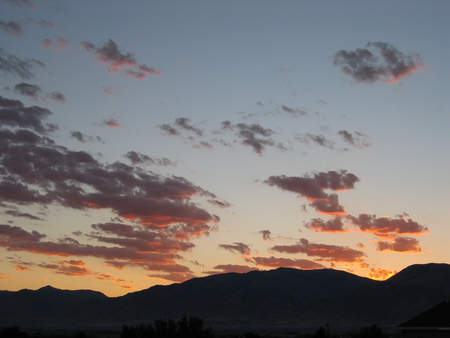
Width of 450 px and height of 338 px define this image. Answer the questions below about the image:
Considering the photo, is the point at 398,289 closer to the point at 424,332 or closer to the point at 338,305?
the point at 338,305

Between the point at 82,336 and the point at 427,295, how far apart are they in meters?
148

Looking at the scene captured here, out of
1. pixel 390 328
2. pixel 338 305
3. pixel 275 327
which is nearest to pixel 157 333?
pixel 390 328

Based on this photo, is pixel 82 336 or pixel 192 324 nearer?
pixel 192 324

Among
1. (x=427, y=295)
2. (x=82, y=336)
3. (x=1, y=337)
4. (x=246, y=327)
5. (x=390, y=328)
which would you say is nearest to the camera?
(x=1, y=337)

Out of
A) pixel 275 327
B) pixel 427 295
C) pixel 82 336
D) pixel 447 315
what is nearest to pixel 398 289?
pixel 427 295

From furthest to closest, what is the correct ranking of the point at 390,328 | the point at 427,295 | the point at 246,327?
the point at 246,327 → the point at 427,295 → the point at 390,328

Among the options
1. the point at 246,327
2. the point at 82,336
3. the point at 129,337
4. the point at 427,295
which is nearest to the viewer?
the point at 129,337

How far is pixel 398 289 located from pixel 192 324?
162 metres

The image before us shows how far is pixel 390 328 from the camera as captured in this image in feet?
504

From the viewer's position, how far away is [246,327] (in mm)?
191000

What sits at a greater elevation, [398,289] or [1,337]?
[398,289]

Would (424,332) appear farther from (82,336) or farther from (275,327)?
(275,327)

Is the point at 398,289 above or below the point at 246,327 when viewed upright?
above

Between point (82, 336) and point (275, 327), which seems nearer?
point (82, 336)
